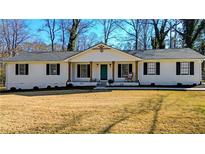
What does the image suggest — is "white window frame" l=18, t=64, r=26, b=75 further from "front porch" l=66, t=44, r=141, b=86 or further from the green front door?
the green front door

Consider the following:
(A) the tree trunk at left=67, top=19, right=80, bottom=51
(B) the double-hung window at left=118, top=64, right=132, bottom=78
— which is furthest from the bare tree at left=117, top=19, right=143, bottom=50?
(B) the double-hung window at left=118, top=64, right=132, bottom=78

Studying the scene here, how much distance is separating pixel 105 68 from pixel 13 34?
69.0 ft

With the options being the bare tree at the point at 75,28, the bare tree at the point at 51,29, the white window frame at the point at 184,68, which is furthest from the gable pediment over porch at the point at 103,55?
the bare tree at the point at 51,29

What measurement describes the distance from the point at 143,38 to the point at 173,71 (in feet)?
57.7

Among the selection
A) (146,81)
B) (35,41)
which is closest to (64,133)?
(146,81)

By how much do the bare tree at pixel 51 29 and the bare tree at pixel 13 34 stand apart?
2857 mm

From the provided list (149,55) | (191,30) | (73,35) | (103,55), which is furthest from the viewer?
(73,35)

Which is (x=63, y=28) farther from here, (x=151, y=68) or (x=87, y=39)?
(x=151, y=68)

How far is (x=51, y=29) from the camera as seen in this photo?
38.4m

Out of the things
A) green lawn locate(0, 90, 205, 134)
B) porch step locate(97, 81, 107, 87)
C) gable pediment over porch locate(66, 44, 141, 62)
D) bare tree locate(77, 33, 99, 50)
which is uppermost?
bare tree locate(77, 33, 99, 50)

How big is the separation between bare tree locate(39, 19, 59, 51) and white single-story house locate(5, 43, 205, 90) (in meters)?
12.3

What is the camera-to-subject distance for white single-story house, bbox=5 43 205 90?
874 inches

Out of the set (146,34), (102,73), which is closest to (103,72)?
(102,73)

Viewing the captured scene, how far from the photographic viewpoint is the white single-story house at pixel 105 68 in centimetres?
2219
